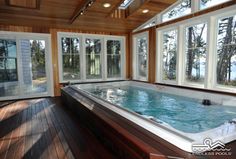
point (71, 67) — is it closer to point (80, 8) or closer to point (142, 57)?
point (80, 8)

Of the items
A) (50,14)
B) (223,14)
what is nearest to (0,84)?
(50,14)

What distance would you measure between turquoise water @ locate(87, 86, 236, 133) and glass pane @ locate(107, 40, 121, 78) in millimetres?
2517

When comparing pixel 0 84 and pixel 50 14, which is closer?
pixel 50 14

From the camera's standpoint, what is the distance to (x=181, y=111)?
3.17 meters

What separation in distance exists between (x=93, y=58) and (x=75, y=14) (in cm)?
201

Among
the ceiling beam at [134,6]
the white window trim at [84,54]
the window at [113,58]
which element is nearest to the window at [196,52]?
the ceiling beam at [134,6]

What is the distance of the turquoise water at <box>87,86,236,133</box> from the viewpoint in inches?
99.8

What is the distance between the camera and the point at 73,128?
2881 mm

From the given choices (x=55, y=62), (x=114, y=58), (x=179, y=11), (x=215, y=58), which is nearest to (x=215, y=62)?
(x=215, y=58)

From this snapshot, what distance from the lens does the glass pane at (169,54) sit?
4.93 m

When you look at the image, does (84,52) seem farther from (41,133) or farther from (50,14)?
(41,133)

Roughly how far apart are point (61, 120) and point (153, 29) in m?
3.87

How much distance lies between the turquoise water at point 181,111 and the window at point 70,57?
2607 mm

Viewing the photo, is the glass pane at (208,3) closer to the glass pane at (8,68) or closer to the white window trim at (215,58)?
the white window trim at (215,58)
